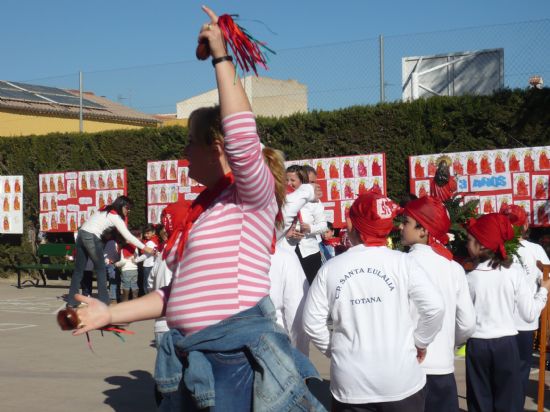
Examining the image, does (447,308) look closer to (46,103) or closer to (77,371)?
(77,371)

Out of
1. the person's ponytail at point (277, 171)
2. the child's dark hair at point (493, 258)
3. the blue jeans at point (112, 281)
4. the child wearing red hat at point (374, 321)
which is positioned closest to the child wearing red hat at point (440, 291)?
the child wearing red hat at point (374, 321)

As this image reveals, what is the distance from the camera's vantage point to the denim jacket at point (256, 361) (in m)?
2.52

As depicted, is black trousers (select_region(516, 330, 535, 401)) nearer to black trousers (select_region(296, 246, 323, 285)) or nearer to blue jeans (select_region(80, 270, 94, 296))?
black trousers (select_region(296, 246, 323, 285))

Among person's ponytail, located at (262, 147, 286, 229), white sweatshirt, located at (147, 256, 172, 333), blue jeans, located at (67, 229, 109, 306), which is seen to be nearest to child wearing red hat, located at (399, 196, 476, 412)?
white sweatshirt, located at (147, 256, 172, 333)

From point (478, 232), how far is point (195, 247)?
12.5ft

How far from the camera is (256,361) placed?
2.54 meters

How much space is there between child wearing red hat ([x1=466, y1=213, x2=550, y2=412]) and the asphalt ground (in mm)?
1522

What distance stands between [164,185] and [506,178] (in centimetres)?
771

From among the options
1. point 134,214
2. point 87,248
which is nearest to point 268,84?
point 134,214

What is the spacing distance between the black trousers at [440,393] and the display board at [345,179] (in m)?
10.7

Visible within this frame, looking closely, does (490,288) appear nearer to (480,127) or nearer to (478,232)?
(478,232)

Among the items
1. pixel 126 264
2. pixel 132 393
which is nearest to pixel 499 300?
pixel 132 393

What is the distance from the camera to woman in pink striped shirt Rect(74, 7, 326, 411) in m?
2.49

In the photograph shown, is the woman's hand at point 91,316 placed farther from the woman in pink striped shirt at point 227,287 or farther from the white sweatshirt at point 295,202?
the white sweatshirt at point 295,202
